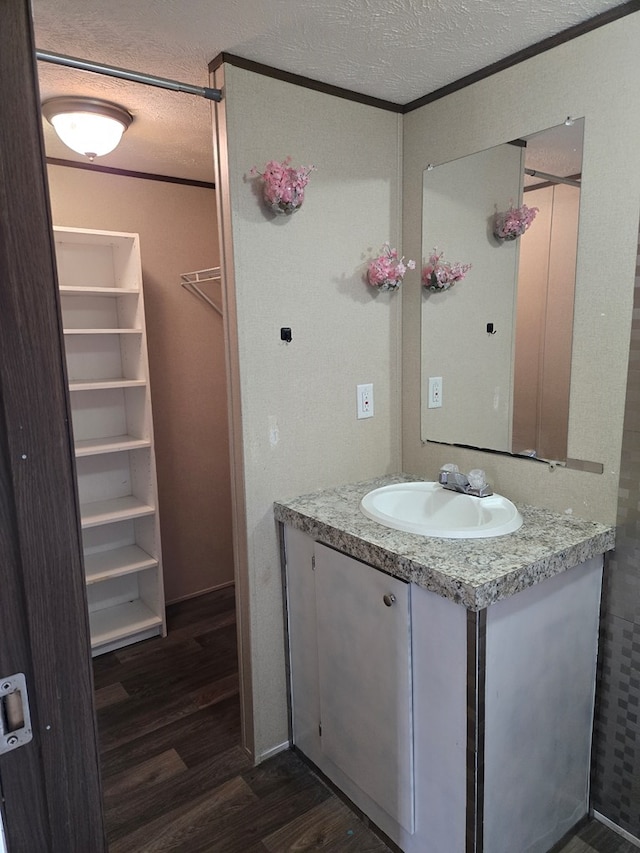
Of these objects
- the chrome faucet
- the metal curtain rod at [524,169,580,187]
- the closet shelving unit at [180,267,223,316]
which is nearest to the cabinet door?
the chrome faucet

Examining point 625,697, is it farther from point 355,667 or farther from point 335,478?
point 335,478

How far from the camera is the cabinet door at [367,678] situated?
1.52 m

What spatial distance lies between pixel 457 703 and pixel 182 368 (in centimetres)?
229

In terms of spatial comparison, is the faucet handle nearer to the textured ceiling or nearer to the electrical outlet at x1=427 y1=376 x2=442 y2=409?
the electrical outlet at x1=427 y1=376 x2=442 y2=409

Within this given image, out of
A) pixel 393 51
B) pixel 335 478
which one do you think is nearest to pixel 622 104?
pixel 393 51

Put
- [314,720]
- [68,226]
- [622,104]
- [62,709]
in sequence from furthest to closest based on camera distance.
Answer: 1. [68,226]
2. [314,720]
3. [622,104]
4. [62,709]

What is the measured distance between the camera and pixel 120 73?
158 cm

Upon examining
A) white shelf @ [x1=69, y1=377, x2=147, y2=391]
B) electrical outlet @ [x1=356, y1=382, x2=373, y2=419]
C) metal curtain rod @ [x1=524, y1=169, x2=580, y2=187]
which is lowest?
electrical outlet @ [x1=356, y1=382, x2=373, y2=419]

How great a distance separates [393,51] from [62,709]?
187cm

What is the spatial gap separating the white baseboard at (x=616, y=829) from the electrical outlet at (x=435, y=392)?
1416 mm

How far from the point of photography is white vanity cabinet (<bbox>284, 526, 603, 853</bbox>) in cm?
136

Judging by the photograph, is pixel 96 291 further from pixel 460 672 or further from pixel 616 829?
pixel 616 829

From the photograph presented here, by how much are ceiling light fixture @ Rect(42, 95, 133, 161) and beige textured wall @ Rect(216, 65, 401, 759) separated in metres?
0.56

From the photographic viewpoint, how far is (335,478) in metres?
2.11
